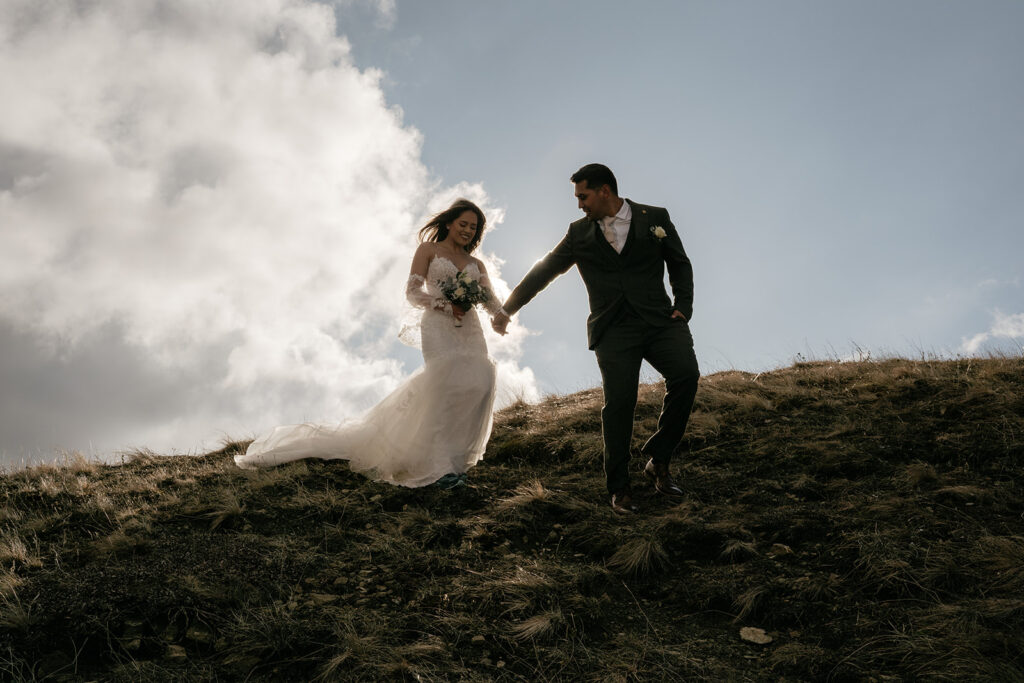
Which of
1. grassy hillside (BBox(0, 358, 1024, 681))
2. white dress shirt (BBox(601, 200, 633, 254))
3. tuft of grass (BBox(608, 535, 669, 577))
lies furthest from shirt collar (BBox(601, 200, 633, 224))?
tuft of grass (BBox(608, 535, 669, 577))

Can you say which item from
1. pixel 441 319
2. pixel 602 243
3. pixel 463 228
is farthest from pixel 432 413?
pixel 602 243

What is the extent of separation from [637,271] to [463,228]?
238cm

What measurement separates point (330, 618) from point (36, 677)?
1.52 meters

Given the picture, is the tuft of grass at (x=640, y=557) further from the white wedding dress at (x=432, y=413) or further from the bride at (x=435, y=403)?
the white wedding dress at (x=432, y=413)

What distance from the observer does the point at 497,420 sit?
364 inches

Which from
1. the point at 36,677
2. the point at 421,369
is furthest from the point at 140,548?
the point at 421,369

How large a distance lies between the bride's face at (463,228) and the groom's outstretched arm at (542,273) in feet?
3.79

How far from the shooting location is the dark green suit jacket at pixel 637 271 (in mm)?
5645

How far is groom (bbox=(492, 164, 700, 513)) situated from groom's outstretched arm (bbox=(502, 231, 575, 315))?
0.40 ft

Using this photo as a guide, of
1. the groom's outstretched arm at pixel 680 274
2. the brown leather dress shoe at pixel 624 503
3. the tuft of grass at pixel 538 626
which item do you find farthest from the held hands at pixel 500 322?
the tuft of grass at pixel 538 626

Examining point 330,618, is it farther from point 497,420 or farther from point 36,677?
point 497,420

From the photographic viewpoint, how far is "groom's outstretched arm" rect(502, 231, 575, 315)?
19.8 feet

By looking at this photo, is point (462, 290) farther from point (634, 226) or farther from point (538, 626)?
point (538, 626)

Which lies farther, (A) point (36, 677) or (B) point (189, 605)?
(B) point (189, 605)
